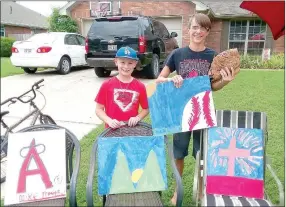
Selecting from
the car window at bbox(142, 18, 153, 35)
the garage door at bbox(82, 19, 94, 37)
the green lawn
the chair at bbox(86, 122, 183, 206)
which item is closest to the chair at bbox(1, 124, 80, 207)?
the chair at bbox(86, 122, 183, 206)

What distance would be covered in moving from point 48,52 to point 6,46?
42cm

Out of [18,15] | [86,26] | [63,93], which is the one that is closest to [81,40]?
[86,26]

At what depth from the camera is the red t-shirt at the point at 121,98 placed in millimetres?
2221

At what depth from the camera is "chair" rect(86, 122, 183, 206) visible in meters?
2.00

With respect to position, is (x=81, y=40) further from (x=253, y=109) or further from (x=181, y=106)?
(x=253, y=109)

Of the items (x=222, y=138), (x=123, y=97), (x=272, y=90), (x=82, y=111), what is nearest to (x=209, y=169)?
(x=222, y=138)

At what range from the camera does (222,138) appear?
2.36 meters

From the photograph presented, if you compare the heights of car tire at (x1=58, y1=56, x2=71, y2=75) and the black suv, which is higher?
the black suv

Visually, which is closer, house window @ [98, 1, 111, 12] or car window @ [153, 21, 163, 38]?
house window @ [98, 1, 111, 12]

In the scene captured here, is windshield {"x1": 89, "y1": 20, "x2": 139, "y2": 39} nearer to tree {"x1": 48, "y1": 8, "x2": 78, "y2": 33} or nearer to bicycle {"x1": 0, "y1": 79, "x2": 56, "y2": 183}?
tree {"x1": 48, "y1": 8, "x2": 78, "y2": 33}

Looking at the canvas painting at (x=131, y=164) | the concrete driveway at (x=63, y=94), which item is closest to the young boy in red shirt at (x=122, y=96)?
the canvas painting at (x=131, y=164)

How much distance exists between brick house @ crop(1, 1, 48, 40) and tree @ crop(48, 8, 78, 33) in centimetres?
6

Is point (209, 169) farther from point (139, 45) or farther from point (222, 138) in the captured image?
point (139, 45)

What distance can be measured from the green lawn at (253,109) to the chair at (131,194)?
1.69 ft
